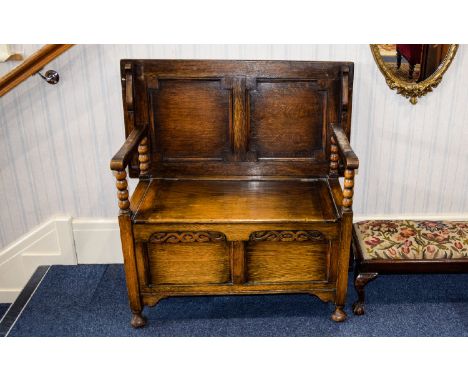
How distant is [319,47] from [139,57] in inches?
38.4

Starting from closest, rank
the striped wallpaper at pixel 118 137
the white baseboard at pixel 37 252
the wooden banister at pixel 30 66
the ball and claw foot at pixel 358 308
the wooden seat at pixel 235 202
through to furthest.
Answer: the wooden seat at pixel 235 202, the wooden banister at pixel 30 66, the ball and claw foot at pixel 358 308, the striped wallpaper at pixel 118 137, the white baseboard at pixel 37 252

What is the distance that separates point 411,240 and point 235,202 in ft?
3.09

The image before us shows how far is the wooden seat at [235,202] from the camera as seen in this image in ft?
7.43

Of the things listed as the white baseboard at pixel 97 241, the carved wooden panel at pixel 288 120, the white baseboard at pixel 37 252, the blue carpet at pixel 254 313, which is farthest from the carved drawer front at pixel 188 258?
the white baseboard at pixel 37 252

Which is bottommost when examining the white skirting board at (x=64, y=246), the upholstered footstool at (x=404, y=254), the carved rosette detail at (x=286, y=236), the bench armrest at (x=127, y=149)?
the white skirting board at (x=64, y=246)

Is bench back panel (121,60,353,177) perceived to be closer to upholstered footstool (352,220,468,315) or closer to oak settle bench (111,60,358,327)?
oak settle bench (111,60,358,327)

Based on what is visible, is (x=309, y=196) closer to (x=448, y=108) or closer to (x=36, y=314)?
(x=448, y=108)

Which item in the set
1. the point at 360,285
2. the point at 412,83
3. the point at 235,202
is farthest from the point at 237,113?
the point at 360,285

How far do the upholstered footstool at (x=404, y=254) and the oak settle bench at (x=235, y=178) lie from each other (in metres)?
0.19

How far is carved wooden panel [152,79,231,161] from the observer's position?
2621mm

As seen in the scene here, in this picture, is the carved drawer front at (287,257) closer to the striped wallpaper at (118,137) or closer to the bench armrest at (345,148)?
the bench armrest at (345,148)

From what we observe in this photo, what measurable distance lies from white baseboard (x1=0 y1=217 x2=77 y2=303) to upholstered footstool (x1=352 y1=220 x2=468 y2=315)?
1757 millimetres

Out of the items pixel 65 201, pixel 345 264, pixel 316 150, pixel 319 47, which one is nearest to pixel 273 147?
pixel 316 150

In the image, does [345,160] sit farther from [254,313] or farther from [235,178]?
[254,313]
